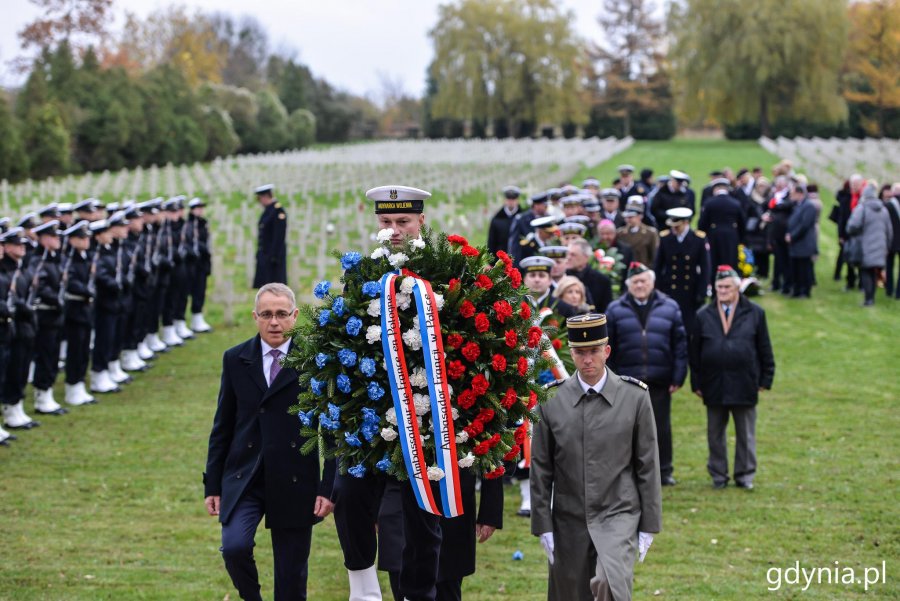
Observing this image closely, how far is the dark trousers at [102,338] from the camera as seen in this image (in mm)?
15031

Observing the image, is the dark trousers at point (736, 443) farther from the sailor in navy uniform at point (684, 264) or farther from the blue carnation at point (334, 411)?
the blue carnation at point (334, 411)

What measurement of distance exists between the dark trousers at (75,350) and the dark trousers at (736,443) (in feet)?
24.8

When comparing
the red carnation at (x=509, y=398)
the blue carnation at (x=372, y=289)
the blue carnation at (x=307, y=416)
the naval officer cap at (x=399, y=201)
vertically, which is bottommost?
the blue carnation at (x=307, y=416)

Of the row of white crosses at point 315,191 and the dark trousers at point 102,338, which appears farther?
the row of white crosses at point 315,191

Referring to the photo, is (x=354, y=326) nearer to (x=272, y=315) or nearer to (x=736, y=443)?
(x=272, y=315)

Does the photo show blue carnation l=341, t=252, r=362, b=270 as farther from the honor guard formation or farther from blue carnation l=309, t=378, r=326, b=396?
the honor guard formation

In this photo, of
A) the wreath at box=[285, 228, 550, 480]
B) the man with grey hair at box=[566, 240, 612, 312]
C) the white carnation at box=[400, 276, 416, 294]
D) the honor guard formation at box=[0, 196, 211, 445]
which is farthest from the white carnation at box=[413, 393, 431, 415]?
the honor guard formation at box=[0, 196, 211, 445]

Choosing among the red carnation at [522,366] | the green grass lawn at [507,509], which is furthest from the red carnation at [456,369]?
the green grass lawn at [507,509]

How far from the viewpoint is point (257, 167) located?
49.7 meters

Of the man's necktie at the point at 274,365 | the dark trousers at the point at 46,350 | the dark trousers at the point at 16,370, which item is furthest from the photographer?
the dark trousers at the point at 46,350

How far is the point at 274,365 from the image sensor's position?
6555mm

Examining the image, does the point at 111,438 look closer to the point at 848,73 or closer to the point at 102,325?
the point at 102,325

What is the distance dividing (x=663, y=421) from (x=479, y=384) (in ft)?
17.5

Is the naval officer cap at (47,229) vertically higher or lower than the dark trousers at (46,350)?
higher
